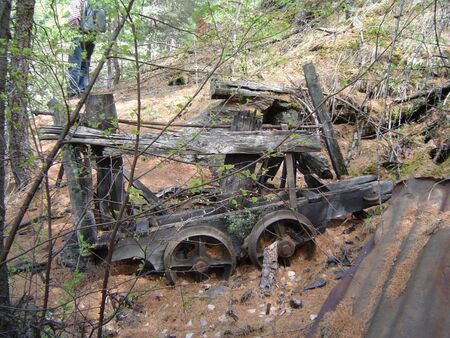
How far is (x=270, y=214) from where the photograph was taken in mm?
5074

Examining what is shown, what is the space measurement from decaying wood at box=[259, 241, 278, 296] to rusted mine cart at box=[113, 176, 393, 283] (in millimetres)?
164

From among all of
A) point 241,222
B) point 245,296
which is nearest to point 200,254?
point 241,222

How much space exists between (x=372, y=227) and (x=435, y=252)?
3.03 metres

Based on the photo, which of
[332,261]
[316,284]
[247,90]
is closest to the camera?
[316,284]

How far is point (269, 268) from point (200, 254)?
823mm

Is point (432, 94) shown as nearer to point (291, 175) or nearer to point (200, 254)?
point (291, 175)

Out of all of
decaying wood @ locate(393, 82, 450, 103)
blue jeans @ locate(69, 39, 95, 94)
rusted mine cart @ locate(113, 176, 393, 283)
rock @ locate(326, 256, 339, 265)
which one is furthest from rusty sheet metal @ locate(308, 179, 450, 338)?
decaying wood @ locate(393, 82, 450, 103)

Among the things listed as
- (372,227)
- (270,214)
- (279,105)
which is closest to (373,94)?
(279,105)

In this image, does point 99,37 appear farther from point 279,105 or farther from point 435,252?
point 279,105

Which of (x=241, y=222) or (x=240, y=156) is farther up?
(x=240, y=156)

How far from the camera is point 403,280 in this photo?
2252mm

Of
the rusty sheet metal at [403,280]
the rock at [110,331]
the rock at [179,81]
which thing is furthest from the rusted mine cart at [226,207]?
the rock at [179,81]

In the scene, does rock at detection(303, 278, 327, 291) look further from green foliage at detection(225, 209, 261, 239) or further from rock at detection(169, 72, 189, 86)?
rock at detection(169, 72, 189, 86)

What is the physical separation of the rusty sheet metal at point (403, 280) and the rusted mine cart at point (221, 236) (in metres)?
2.23
